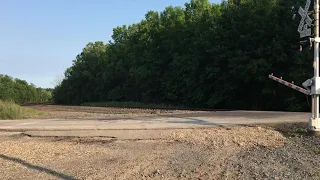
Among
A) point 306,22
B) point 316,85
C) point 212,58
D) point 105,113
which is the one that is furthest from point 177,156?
point 212,58

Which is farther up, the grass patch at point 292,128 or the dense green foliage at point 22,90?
the dense green foliage at point 22,90

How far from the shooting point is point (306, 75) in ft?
98.1

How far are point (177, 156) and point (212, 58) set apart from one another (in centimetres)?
3706

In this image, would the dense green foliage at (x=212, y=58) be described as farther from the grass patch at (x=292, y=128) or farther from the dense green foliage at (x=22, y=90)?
the dense green foliage at (x=22, y=90)

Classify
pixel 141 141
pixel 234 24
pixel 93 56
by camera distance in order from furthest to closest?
pixel 93 56 → pixel 234 24 → pixel 141 141

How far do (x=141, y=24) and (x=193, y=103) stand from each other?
2494 cm

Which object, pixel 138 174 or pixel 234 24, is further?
pixel 234 24

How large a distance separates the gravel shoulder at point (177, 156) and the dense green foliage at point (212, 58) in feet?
72.5

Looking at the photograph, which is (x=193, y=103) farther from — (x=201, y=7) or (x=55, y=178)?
(x=55, y=178)

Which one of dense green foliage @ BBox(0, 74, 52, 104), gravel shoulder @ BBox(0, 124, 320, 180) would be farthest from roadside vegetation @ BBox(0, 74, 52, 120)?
gravel shoulder @ BBox(0, 124, 320, 180)

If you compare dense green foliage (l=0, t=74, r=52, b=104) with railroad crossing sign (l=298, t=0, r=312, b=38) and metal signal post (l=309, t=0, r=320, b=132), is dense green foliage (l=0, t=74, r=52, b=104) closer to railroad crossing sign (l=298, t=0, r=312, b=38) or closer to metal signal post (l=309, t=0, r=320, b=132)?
railroad crossing sign (l=298, t=0, r=312, b=38)

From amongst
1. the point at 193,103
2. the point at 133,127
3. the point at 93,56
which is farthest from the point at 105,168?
the point at 93,56

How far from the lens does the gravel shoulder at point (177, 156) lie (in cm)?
711

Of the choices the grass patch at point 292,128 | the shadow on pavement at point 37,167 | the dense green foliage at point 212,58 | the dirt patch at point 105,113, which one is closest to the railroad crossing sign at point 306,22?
the grass patch at point 292,128
